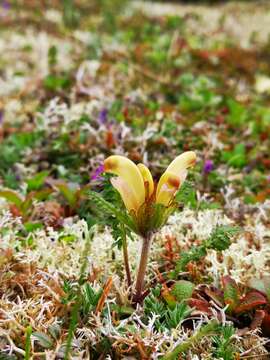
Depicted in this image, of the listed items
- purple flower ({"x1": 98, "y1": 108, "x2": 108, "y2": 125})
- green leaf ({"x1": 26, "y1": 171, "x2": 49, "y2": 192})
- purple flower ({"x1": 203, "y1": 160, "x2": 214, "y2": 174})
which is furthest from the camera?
purple flower ({"x1": 98, "y1": 108, "x2": 108, "y2": 125})

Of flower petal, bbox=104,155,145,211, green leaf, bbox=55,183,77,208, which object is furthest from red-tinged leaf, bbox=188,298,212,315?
green leaf, bbox=55,183,77,208

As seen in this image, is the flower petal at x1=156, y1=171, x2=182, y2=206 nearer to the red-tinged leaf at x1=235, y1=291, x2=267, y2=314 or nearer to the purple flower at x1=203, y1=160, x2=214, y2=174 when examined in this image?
the red-tinged leaf at x1=235, y1=291, x2=267, y2=314

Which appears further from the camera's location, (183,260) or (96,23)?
(96,23)

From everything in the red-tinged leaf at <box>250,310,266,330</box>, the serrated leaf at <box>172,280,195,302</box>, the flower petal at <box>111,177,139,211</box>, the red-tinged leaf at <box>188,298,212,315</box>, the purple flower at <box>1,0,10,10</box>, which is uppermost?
the purple flower at <box>1,0,10,10</box>

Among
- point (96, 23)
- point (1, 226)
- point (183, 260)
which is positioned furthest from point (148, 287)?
point (96, 23)

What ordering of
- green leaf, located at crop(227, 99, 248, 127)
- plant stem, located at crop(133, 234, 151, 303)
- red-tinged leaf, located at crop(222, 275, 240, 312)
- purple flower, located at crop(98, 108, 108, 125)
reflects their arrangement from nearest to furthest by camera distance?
1. plant stem, located at crop(133, 234, 151, 303)
2. red-tinged leaf, located at crop(222, 275, 240, 312)
3. purple flower, located at crop(98, 108, 108, 125)
4. green leaf, located at crop(227, 99, 248, 127)

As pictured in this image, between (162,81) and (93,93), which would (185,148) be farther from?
(162,81)

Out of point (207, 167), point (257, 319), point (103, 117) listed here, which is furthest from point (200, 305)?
point (103, 117)

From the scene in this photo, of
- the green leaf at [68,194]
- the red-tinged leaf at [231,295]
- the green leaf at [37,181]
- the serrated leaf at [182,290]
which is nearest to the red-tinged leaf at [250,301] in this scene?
the red-tinged leaf at [231,295]
